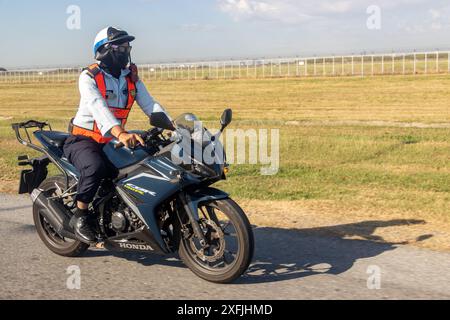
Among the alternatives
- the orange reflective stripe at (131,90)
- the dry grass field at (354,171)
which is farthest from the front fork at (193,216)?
the dry grass field at (354,171)

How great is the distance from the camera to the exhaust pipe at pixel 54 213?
592 centimetres

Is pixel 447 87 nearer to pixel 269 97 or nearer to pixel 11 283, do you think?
pixel 269 97

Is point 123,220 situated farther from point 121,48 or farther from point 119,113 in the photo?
point 121,48

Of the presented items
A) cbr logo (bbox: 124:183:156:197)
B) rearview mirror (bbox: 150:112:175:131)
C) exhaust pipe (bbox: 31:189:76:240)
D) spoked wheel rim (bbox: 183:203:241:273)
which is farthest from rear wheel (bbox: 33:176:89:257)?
rearview mirror (bbox: 150:112:175:131)

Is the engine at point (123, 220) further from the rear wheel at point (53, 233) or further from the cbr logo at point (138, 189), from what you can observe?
the rear wheel at point (53, 233)

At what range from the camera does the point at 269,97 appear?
1416 inches

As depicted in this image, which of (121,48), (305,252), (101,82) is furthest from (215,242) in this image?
(121,48)

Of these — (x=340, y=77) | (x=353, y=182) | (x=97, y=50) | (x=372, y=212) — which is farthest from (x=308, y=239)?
(x=340, y=77)

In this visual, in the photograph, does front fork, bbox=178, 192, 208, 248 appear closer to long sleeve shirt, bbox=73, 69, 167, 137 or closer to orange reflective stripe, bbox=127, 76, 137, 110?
long sleeve shirt, bbox=73, 69, 167, 137

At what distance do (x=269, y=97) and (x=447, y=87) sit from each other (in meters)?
9.72

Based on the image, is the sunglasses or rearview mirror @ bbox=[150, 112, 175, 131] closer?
rearview mirror @ bbox=[150, 112, 175, 131]

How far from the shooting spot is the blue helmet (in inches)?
217

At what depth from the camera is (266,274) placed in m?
5.36

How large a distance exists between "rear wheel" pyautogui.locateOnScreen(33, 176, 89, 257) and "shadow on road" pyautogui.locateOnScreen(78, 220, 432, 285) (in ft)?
0.69
